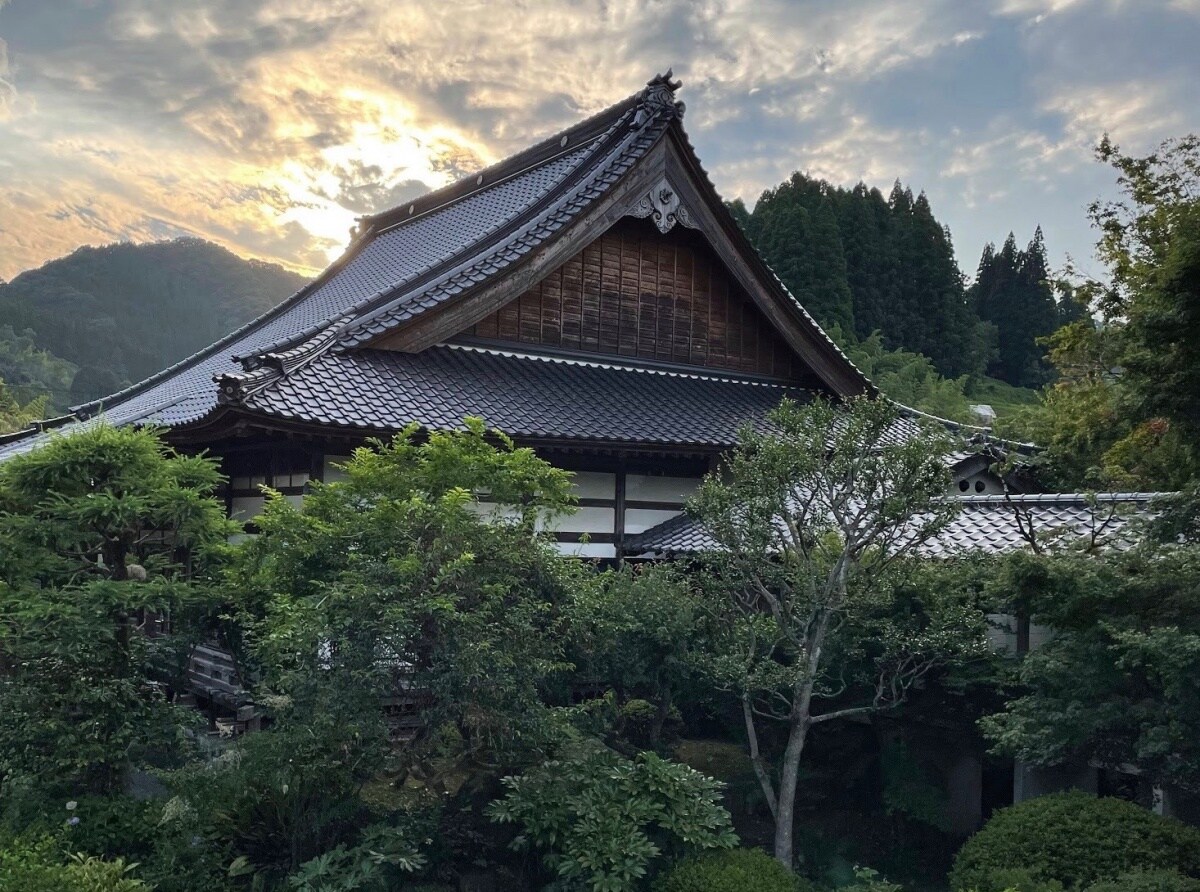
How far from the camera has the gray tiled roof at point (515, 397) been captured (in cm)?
1119

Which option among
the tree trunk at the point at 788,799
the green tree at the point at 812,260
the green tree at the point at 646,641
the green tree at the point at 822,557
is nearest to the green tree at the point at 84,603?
the green tree at the point at 646,641

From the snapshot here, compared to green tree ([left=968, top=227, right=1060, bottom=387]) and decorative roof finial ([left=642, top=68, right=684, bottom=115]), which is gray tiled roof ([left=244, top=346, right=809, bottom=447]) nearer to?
decorative roof finial ([left=642, top=68, right=684, bottom=115])

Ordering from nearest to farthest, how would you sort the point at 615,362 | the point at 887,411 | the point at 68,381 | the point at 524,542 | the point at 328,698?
the point at 328,698, the point at 524,542, the point at 887,411, the point at 615,362, the point at 68,381

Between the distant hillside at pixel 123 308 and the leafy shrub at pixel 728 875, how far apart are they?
63.5 metres

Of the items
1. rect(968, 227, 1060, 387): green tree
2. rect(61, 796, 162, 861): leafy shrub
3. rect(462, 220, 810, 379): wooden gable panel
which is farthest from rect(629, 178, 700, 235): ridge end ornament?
rect(968, 227, 1060, 387): green tree

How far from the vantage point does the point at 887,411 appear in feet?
28.2

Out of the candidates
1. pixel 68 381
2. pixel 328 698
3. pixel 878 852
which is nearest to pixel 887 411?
pixel 878 852

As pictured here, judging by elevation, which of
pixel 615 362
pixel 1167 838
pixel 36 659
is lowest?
pixel 1167 838

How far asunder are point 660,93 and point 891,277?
3681 centimetres

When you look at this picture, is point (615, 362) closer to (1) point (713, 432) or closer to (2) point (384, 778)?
(1) point (713, 432)

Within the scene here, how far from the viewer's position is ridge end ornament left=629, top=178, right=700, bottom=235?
1531cm

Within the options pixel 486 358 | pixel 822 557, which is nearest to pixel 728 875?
pixel 822 557

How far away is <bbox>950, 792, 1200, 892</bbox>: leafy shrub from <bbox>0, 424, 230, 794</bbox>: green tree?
22.2 feet

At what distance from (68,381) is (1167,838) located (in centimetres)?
7282
